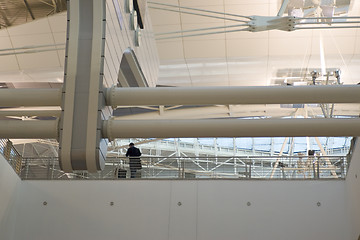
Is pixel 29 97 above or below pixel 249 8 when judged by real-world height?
below

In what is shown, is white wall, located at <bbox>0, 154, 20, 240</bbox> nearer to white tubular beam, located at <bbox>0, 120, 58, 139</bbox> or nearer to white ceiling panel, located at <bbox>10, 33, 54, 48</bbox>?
white tubular beam, located at <bbox>0, 120, 58, 139</bbox>

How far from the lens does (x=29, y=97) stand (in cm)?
1312

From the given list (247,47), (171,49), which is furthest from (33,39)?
(247,47)

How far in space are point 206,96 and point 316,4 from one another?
43.0 feet

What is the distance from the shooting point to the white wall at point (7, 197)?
17767 mm

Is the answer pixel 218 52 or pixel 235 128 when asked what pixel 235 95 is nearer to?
pixel 235 128

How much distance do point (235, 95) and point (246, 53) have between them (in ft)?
53.8

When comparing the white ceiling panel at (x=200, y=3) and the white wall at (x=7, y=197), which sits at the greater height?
the white ceiling panel at (x=200, y=3)

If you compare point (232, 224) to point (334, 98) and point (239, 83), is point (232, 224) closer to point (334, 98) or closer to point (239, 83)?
point (334, 98)

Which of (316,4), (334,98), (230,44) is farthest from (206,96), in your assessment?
(230,44)

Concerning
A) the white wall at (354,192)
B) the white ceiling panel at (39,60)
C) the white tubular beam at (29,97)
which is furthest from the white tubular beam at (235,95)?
the white ceiling panel at (39,60)

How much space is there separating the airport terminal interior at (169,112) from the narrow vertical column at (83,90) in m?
0.02

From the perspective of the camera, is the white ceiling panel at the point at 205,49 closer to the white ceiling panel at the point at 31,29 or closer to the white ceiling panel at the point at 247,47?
the white ceiling panel at the point at 247,47

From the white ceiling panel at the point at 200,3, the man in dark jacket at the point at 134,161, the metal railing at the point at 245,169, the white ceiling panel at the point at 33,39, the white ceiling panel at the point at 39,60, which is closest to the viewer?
the metal railing at the point at 245,169
